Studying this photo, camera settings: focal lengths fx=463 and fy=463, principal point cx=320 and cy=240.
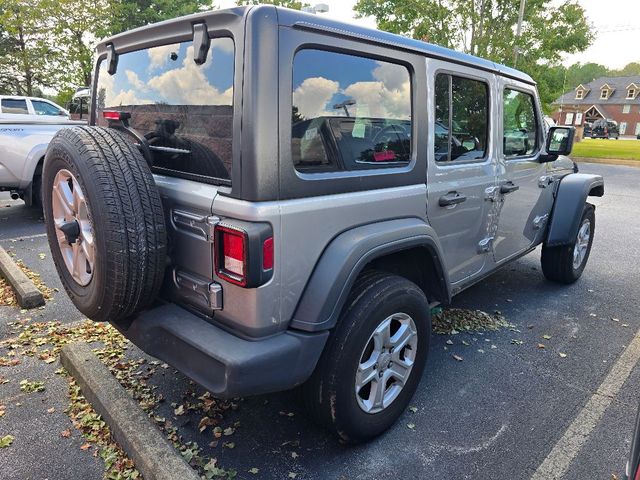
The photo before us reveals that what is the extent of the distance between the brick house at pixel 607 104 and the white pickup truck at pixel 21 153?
75658mm

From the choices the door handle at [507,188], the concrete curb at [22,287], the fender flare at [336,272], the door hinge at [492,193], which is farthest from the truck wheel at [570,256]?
the concrete curb at [22,287]

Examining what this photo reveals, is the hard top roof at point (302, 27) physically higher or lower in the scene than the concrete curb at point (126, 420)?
higher

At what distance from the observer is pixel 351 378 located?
2.23m

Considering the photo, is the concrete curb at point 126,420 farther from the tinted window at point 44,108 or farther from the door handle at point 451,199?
the tinted window at point 44,108

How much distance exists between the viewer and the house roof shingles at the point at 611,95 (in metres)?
70.0

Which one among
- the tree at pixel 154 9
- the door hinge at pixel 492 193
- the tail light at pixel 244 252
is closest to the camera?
the tail light at pixel 244 252

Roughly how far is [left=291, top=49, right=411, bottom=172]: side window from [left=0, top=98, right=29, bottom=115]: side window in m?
9.91

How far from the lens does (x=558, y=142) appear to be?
13.6ft

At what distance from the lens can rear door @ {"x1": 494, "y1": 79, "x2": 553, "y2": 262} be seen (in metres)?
3.52

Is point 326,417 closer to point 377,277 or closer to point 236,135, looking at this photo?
point 377,277

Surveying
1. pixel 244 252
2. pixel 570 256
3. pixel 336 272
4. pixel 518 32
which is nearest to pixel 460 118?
pixel 336 272

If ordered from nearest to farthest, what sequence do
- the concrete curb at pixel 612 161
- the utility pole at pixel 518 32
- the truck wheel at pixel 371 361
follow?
1. the truck wheel at pixel 371 361
2. the utility pole at pixel 518 32
3. the concrete curb at pixel 612 161

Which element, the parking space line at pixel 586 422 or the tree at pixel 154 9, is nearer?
the parking space line at pixel 586 422

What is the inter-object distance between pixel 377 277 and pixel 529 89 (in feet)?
8.33
